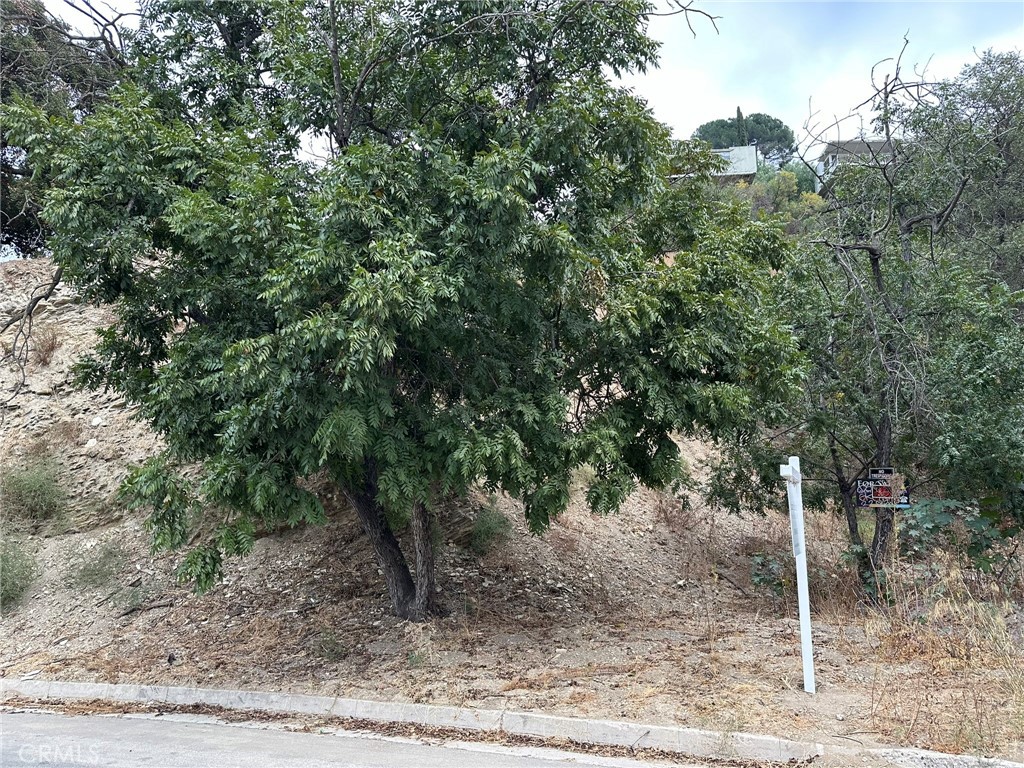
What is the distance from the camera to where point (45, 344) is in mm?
15852

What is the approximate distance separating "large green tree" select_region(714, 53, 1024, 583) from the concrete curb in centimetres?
444

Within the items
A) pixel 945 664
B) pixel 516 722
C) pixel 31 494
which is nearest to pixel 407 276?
pixel 516 722

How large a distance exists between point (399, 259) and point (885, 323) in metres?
6.28

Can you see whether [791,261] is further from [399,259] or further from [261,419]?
[261,419]

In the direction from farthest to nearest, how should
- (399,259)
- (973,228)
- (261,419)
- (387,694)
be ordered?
(973,228), (387,694), (261,419), (399,259)

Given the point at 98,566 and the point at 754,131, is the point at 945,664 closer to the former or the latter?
the point at 98,566

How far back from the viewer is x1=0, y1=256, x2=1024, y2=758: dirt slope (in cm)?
632

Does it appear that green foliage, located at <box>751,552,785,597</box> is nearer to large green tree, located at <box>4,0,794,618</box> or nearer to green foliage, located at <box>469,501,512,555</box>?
large green tree, located at <box>4,0,794,618</box>

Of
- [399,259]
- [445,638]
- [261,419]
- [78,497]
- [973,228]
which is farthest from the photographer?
[973,228]

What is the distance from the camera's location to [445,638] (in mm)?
8812

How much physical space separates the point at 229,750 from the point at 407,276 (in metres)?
4.02

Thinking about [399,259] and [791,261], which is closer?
[399,259]

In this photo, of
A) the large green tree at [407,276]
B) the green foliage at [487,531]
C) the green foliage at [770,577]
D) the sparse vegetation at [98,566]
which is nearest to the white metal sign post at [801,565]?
the large green tree at [407,276]

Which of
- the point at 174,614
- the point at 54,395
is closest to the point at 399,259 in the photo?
the point at 174,614
